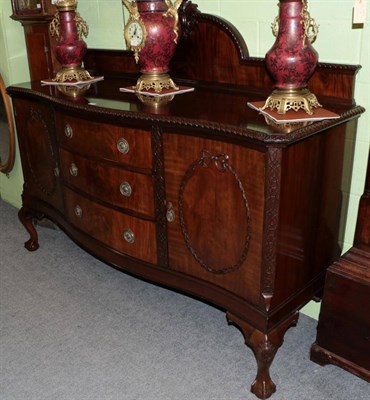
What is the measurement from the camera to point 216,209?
5.78 feet

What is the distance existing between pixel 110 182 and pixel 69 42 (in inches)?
34.5

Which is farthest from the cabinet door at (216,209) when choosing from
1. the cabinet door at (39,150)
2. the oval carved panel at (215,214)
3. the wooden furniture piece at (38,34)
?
the wooden furniture piece at (38,34)

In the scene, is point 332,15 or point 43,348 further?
point 43,348

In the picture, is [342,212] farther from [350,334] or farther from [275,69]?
[275,69]

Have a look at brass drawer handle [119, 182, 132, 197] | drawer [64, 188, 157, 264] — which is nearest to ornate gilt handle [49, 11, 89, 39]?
drawer [64, 188, 157, 264]

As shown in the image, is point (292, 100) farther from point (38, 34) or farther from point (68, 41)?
point (38, 34)

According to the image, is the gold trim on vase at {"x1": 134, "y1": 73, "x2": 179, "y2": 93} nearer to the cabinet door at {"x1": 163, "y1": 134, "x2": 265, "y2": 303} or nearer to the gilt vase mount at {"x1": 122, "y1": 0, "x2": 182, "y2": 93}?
the gilt vase mount at {"x1": 122, "y1": 0, "x2": 182, "y2": 93}

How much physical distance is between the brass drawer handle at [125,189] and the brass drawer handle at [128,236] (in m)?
0.16

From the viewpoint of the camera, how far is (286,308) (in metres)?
1.83

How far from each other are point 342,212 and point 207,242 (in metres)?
0.59

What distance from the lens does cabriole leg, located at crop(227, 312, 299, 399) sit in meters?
1.78

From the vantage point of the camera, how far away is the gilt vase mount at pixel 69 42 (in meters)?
2.50

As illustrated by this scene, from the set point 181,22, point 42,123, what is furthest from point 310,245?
point 42,123

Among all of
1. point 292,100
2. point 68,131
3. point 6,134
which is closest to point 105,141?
point 68,131
